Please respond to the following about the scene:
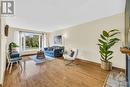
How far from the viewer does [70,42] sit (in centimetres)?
593

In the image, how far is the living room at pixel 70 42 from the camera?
256 cm

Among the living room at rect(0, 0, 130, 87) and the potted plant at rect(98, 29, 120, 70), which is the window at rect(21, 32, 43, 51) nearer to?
the living room at rect(0, 0, 130, 87)

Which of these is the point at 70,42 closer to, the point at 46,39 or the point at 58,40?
the point at 58,40

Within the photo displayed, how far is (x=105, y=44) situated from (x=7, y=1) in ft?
11.2

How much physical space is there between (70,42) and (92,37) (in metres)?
1.76

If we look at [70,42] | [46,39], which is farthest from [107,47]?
[46,39]

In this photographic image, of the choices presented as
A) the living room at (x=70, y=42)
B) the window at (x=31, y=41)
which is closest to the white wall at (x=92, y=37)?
the living room at (x=70, y=42)

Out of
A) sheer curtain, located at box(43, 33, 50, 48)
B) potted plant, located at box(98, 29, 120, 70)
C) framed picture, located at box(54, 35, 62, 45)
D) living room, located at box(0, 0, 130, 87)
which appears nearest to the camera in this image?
Answer: living room, located at box(0, 0, 130, 87)

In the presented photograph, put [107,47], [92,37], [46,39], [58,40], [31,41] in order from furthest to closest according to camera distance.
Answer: [46,39]
[31,41]
[58,40]
[92,37]
[107,47]

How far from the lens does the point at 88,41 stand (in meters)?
4.69

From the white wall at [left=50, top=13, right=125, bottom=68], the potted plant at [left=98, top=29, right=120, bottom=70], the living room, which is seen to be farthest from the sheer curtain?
the potted plant at [left=98, top=29, right=120, bottom=70]

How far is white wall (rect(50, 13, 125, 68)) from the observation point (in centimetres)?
349

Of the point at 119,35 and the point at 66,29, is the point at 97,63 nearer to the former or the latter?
the point at 119,35

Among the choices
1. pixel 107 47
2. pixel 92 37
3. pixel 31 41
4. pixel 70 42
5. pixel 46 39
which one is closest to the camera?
pixel 107 47
